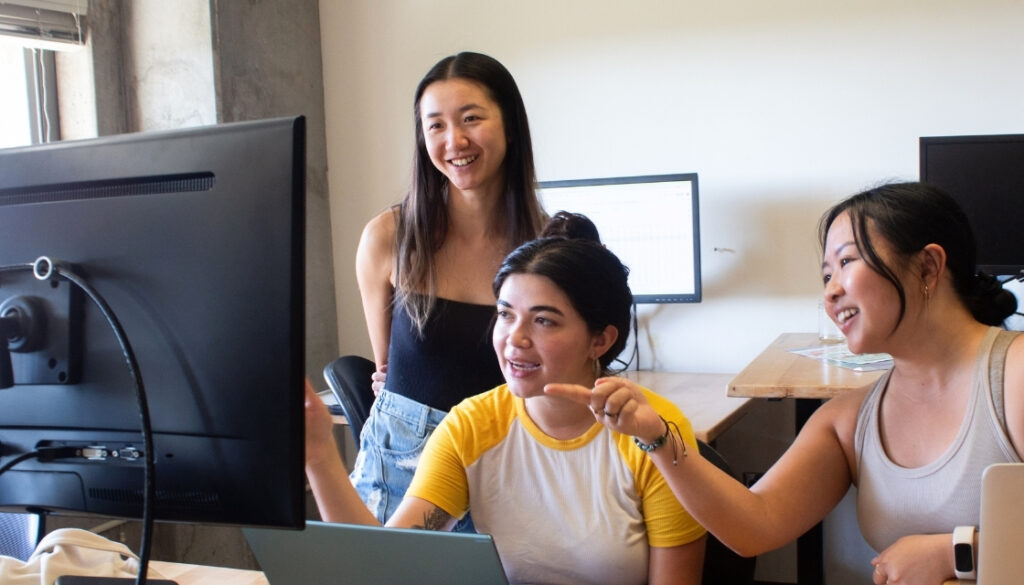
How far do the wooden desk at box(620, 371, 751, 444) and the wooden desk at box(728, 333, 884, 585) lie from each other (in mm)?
124

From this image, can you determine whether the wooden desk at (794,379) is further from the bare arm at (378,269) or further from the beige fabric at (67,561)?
the beige fabric at (67,561)

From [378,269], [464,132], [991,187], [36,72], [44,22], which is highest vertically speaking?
[44,22]

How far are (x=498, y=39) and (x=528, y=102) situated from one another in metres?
0.25

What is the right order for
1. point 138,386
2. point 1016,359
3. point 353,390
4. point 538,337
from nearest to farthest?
point 138,386 < point 1016,359 < point 538,337 < point 353,390

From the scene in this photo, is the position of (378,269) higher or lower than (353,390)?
higher

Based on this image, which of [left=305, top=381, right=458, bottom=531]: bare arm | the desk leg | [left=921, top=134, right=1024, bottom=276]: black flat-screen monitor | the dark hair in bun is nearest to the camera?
[left=305, top=381, right=458, bottom=531]: bare arm

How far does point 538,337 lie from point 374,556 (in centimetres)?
58

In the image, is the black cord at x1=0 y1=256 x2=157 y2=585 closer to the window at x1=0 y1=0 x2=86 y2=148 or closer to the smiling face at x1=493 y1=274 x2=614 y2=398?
the smiling face at x1=493 y1=274 x2=614 y2=398

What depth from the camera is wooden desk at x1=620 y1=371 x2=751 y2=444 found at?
2471 mm

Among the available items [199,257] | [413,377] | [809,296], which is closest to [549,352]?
[413,377]

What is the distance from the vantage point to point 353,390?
8.33ft

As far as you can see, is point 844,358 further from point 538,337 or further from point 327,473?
point 327,473

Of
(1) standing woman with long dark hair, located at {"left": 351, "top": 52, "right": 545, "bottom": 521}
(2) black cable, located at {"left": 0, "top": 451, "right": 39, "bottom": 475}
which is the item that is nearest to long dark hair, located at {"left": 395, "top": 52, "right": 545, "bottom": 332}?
(1) standing woman with long dark hair, located at {"left": 351, "top": 52, "right": 545, "bottom": 521}

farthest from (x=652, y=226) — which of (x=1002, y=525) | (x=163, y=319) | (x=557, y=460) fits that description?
(x=163, y=319)
